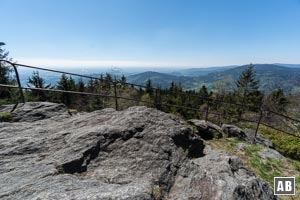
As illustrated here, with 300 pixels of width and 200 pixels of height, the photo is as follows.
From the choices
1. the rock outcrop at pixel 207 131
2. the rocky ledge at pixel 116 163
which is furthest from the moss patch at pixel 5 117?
the rock outcrop at pixel 207 131

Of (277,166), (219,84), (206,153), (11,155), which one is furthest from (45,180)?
(219,84)

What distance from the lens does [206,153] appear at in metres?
4.09

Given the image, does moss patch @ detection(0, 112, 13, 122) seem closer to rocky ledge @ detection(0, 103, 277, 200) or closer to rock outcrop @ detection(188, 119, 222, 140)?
rocky ledge @ detection(0, 103, 277, 200)

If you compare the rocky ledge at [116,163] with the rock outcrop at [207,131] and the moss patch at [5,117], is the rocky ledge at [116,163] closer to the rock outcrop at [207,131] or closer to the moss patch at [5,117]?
the moss patch at [5,117]

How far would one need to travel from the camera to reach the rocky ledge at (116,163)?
91.8 inches

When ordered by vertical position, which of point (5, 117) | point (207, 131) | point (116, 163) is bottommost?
point (207, 131)

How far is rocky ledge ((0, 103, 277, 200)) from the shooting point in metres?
2.33

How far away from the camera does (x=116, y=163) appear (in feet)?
9.56

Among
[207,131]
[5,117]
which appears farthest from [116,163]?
A: [207,131]

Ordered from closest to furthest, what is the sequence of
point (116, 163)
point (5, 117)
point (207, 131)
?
1. point (116, 163)
2. point (5, 117)
3. point (207, 131)

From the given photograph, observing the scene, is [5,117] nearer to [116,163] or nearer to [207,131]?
[116,163]

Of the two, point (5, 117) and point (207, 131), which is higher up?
point (5, 117)

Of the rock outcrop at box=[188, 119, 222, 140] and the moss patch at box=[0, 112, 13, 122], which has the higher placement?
the moss patch at box=[0, 112, 13, 122]

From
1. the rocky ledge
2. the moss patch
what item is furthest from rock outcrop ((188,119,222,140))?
the moss patch
